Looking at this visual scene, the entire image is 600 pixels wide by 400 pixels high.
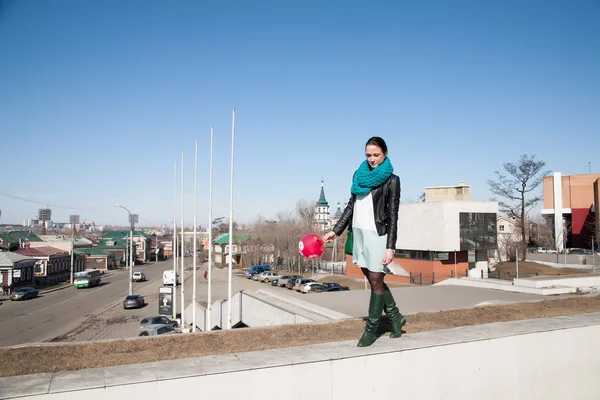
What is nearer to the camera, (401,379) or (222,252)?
(401,379)

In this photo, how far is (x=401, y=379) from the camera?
17.4ft

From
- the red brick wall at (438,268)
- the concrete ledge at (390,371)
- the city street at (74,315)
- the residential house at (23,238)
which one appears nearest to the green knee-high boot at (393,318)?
the concrete ledge at (390,371)

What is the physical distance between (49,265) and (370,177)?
194 ft

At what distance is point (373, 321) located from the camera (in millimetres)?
5934

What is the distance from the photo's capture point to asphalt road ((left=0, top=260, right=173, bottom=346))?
25.0m

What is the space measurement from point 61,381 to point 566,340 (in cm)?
633

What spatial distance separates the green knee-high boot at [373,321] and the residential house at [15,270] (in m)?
51.0

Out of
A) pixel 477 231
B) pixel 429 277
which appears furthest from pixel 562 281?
pixel 477 231

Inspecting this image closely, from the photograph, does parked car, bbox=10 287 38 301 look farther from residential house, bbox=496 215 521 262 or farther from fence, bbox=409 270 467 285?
residential house, bbox=496 215 521 262

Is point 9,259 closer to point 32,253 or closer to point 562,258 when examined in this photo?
point 32,253

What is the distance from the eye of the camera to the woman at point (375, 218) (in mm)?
6016

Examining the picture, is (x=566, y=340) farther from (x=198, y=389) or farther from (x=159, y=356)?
(x=159, y=356)

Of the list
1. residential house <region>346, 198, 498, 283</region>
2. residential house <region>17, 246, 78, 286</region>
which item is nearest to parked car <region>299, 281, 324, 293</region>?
residential house <region>346, 198, 498, 283</region>

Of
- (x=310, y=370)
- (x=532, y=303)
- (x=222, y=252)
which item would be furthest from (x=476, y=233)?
(x=222, y=252)
